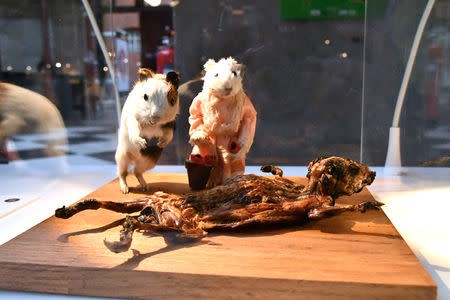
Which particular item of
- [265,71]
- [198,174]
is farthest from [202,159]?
[265,71]

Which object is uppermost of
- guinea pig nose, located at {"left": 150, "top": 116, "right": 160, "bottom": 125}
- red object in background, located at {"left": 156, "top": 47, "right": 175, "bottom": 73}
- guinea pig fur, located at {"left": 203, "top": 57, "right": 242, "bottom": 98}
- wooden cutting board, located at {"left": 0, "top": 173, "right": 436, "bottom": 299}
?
red object in background, located at {"left": 156, "top": 47, "right": 175, "bottom": 73}

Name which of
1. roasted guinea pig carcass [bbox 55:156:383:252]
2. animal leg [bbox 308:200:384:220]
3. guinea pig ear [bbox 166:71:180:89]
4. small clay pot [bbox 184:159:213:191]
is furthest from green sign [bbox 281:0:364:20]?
animal leg [bbox 308:200:384:220]

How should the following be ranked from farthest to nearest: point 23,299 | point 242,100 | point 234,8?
point 234,8, point 242,100, point 23,299

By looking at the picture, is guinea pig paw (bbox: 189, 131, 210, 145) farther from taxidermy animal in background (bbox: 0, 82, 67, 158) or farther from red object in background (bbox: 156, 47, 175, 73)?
taxidermy animal in background (bbox: 0, 82, 67, 158)

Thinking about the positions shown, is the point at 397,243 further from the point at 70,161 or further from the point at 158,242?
the point at 70,161

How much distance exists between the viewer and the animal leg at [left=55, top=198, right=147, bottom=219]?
126 centimetres

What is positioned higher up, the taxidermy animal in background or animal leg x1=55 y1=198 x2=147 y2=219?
the taxidermy animal in background

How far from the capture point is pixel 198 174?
1.68 m

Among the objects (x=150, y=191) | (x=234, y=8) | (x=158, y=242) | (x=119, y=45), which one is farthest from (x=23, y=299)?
(x=234, y=8)

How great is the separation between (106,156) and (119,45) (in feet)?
2.58

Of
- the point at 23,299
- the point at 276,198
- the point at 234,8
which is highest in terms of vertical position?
the point at 234,8

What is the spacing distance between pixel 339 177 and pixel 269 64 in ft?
4.17

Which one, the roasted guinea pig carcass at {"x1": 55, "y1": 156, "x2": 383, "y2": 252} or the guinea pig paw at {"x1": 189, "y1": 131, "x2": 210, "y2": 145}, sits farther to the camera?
the guinea pig paw at {"x1": 189, "y1": 131, "x2": 210, "y2": 145}

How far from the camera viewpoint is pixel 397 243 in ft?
3.76
